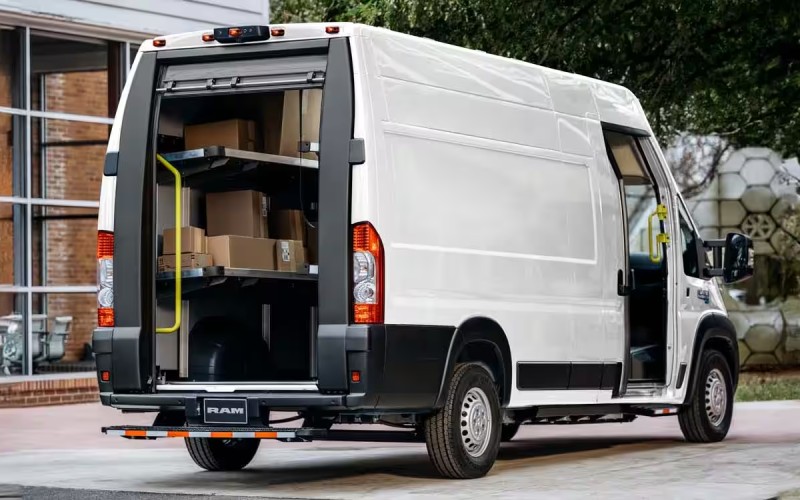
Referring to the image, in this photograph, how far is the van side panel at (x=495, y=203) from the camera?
9.84 m

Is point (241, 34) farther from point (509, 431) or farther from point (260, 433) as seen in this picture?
point (509, 431)

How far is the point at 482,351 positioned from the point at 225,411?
1791mm

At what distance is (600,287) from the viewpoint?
1188 cm

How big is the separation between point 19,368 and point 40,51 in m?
3.45

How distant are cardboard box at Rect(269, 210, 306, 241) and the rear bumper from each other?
1.38m

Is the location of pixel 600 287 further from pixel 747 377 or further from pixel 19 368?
pixel 747 377

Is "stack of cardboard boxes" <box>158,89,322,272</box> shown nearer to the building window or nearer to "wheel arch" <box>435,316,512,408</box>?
"wheel arch" <box>435,316,512,408</box>

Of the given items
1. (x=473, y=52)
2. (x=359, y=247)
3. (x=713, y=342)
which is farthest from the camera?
(x=713, y=342)

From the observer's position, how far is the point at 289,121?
10.9 meters

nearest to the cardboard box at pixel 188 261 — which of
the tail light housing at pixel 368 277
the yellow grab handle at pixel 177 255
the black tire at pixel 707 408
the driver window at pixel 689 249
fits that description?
the yellow grab handle at pixel 177 255

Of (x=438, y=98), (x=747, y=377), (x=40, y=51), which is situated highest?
(x=40, y=51)

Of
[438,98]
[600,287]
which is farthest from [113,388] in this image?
[600,287]

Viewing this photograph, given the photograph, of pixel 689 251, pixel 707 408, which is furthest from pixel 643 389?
pixel 689 251

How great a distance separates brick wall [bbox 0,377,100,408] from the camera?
56.6 ft
